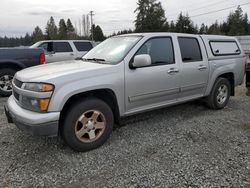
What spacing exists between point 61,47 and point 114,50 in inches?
280

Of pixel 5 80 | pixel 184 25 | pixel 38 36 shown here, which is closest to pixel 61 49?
pixel 5 80

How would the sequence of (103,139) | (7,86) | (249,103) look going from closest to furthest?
(103,139) → (249,103) → (7,86)

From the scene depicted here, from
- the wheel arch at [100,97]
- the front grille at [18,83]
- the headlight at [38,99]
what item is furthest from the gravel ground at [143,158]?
the front grille at [18,83]

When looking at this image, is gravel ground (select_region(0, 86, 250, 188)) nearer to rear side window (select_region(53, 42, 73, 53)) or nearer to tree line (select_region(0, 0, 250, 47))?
rear side window (select_region(53, 42, 73, 53))

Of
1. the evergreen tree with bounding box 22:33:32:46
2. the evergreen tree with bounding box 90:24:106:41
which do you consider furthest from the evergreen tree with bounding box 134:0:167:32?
the evergreen tree with bounding box 22:33:32:46

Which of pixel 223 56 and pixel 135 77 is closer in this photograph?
pixel 135 77

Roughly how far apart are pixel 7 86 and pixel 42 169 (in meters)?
4.59

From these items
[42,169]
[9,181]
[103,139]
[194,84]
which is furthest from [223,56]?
[9,181]

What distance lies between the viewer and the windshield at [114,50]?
13.0 feet

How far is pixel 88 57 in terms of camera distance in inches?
180

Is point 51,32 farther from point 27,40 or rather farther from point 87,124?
point 87,124

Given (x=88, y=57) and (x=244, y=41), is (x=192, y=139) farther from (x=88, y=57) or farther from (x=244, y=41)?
(x=244, y=41)

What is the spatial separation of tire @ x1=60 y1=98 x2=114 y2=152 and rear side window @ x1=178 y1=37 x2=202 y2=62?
1.98 metres

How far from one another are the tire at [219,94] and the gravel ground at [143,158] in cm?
79
